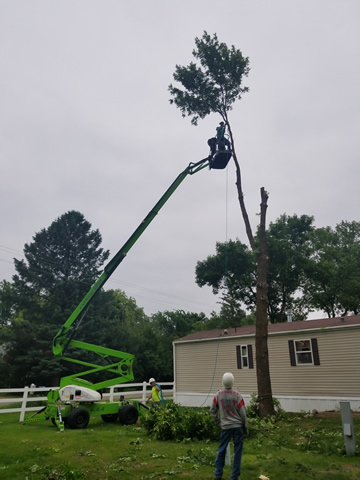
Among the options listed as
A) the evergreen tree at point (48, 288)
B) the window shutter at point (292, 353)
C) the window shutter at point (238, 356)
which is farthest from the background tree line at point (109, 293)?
the window shutter at point (292, 353)

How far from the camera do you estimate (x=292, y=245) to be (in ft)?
104

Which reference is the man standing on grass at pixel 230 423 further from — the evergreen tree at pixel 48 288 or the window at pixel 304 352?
the evergreen tree at pixel 48 288

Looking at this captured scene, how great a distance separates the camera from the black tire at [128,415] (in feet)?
41.7

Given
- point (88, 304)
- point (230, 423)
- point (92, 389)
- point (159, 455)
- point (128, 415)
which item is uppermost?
point (88, 304)

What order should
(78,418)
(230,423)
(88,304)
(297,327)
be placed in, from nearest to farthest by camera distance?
1. (230,423)
2. (78,418)
3. (88,304)
4. (297,327)

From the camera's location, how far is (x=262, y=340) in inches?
519

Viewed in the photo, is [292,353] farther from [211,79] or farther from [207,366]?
[211,79]

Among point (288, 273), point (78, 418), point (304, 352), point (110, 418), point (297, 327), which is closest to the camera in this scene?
point (78, 418)

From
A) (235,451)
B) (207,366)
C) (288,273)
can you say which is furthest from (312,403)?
(288,273)

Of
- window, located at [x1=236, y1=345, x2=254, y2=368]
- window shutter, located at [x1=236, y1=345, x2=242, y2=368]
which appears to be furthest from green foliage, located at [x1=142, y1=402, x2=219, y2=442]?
window shutter, located at [x1=236, y1=345, x2=242, y2=368]

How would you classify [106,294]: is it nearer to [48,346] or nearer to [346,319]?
[48,346]

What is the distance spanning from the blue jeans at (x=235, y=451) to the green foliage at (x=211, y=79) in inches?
546

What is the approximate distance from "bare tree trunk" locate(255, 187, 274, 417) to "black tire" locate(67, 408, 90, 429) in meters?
5.65

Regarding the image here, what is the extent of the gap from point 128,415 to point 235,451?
8.06 metres
